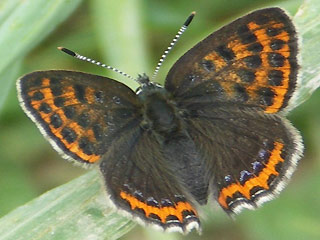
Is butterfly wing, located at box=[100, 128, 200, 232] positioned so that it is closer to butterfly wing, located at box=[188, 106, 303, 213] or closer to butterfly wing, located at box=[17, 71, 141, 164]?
butterfly wing, located at box=[17, 71, 141, 164]

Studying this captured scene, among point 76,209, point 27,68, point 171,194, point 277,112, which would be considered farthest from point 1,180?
point 277,112

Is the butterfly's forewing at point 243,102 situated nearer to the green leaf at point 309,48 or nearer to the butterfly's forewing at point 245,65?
the butterfly's forewing at point 245,65

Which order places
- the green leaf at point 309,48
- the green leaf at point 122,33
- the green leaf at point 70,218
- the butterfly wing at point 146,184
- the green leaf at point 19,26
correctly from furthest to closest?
the green leaf at point 122,33, the green leaf at point 19,26, the green leaf at point 309,48, the green leaf at point 70,218, the butterfly wing at point 146,184

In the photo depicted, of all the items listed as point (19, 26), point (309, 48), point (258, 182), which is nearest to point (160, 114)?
point (258, 182)

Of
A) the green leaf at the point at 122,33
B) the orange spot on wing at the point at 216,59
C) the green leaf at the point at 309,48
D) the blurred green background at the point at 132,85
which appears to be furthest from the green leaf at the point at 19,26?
the green leaf at the point at 309,48

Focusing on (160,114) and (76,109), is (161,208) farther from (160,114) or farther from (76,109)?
(76,109)

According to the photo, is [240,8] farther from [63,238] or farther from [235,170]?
[63,238]
